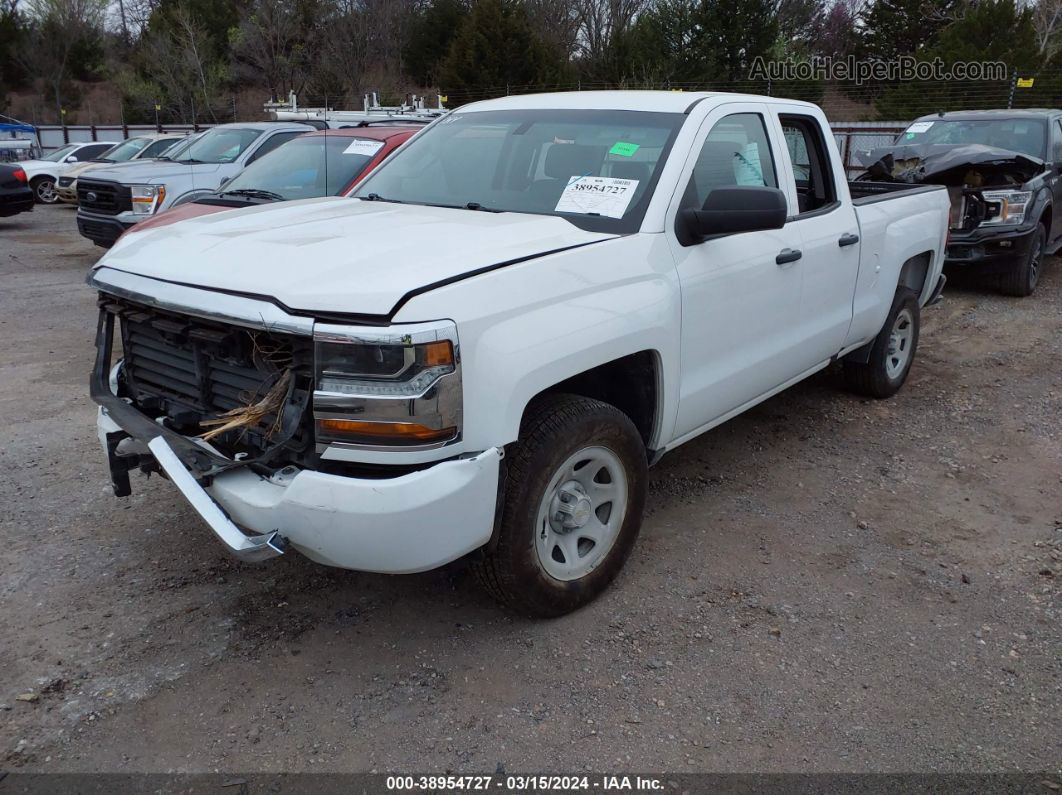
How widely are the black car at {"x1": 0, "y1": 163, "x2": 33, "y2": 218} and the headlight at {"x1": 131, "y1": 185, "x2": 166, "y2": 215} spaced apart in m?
5.70

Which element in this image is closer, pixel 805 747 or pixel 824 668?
pixel 805 747

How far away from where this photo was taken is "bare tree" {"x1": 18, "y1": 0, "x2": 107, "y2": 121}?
137 feet

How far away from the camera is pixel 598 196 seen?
142 inches

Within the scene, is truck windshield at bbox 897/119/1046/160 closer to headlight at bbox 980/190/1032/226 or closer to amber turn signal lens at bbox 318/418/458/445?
headlight at bbox 980/190/1032/226

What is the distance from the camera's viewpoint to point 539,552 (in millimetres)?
3176

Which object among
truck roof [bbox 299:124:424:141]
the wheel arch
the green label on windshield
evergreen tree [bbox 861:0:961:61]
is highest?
evergreen tree [bbox 861:0:961:61]

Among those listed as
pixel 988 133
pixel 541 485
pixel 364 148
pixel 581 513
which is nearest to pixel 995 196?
pixel 988 133

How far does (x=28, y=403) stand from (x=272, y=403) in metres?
3.77

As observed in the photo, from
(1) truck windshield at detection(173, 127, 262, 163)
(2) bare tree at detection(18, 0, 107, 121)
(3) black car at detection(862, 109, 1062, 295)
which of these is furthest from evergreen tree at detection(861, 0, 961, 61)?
(2) bare tree at detection(18, 0, 107, 121)

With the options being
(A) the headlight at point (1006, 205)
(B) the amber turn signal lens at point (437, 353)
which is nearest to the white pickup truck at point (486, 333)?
(B) the amber turn signal lens at point (437, 353)

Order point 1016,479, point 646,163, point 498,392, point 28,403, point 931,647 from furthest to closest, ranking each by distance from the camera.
Result: point 28,403 → point 1016,479 → point 646,163 → point 931,647 → point 498,392

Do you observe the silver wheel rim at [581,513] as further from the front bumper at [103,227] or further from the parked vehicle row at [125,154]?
the parked vehicle row at [125,154]

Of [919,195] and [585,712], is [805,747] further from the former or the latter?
[919,195]

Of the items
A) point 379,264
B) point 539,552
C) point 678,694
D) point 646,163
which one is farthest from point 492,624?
point 646,163
